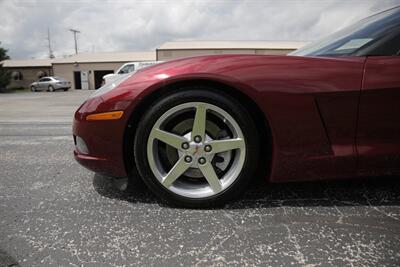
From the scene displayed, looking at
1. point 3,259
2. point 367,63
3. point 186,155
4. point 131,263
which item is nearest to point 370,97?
point 367,63

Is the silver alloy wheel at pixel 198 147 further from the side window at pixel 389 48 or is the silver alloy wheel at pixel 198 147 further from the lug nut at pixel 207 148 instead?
the side window at pixel 389 48

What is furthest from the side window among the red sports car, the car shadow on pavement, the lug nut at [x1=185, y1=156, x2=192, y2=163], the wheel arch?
the lug nut at [x1=185, y1=156, x2=192, y2=163]

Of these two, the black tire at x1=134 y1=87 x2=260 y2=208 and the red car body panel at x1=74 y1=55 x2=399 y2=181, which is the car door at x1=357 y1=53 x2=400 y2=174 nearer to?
the red car body panel at x1=74 y1=55 x2=399 y2=181

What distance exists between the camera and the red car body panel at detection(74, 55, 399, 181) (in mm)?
1772

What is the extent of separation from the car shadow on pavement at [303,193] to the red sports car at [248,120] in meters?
0.17

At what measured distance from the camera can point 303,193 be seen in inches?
82.5

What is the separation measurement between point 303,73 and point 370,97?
0.39 meters

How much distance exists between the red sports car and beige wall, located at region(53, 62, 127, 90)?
35705 mm

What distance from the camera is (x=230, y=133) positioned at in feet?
6.31

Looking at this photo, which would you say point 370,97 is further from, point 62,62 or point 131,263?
point 62,62

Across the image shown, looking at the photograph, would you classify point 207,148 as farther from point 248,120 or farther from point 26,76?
point 26,76

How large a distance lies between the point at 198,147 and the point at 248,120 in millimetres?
337

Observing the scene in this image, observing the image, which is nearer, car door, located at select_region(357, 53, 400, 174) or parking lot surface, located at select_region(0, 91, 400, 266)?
parking lot surface, located at select_region(0, 91, 400, 266)

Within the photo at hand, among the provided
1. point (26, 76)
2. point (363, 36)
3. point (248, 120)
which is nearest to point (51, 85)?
point (26, 76)
